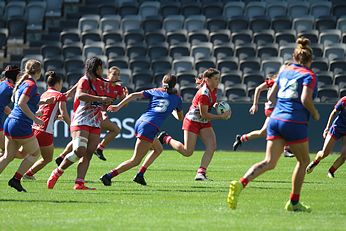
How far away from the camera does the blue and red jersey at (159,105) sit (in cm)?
1738

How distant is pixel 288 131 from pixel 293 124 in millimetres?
107

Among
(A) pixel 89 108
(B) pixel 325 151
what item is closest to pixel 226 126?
A: (B) pixel 325 151

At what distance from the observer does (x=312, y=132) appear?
2883 centimetres

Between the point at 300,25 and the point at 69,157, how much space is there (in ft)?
61.1

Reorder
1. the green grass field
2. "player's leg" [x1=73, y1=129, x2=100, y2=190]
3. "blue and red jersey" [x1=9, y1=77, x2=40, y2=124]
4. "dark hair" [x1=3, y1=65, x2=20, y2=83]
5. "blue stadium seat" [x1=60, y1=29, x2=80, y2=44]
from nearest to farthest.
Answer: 1. the green grass field
2. "blue and red jersey" [x1=9, y1=77, x2=40, y2=124]
3. "player's leg" [x1=73, y1=129, x2=100, y2=190]
4. "dark hair" [x1=3, y1=65, x2=20, y2=83]
5. "blue stadium seat" [x1=60, y1=29, x2=80, y2=44]

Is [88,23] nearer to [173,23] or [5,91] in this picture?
[173,23]

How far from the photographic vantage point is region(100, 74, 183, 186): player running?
16906 millimetres

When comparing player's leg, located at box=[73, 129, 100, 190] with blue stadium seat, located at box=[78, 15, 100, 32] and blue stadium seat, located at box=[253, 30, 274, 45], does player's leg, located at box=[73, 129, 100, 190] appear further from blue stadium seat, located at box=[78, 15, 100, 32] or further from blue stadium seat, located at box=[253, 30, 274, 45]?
blue stadium seat, located at box=[78, 15, 100, 32]

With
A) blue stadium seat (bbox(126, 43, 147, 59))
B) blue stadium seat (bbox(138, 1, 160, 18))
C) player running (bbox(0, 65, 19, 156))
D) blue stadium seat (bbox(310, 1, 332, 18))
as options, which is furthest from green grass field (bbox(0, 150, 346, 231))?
blue stadium seat (bbox(138, 1, 160, 18))

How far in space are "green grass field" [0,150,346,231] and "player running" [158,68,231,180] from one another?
1.61 feet

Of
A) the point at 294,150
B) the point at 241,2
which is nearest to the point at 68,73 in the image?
the point at 241,2

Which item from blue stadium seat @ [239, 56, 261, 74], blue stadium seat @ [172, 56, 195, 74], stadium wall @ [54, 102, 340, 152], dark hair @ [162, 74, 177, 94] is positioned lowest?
stadium wall @ [54, 102, 340, 152]

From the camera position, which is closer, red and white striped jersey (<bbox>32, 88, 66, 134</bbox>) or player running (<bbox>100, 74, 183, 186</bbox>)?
player running (<bbox>100, 74, 183, 186</bbox>)

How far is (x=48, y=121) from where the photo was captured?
17.9m
